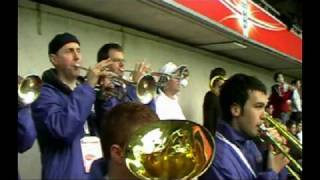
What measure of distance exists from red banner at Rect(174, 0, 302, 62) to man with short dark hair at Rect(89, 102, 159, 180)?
168 cm

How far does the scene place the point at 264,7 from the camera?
452cm

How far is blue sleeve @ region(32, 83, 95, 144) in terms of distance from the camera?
1.87 m

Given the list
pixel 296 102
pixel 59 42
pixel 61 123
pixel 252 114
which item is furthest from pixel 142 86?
pixel 296 102

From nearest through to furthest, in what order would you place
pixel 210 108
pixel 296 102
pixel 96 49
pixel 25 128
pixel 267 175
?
1. pixel 25 128
2. pixel 267 175
3. pixel 210 108
4. pixel 96 49
5. pixel 296 102

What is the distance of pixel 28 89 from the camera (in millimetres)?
1756

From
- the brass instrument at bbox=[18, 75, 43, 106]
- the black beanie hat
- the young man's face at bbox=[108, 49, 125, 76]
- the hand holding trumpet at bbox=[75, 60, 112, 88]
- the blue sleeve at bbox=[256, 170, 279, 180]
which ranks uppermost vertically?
the black beanie hat

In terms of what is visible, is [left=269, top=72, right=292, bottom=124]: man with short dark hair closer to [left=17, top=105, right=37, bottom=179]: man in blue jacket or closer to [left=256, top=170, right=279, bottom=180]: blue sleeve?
[left=256, top=170, right=279, bottom=180]: blue sleeve

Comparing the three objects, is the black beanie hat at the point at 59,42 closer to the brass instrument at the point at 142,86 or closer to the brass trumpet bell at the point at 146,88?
the brass instrument at the point at 142,86

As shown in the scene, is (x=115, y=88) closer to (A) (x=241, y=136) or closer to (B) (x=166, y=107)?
(B) (x=166, y=107)

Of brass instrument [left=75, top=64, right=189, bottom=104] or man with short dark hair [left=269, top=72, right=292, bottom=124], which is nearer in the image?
brass instrument [left=75, top=64, right=189, bottom=104]

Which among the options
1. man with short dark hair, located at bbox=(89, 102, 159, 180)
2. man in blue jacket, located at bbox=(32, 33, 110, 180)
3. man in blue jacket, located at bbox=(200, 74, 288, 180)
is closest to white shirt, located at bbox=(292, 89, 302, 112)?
man in blue jacket, located at bbox=(200, 74, 288, 180)

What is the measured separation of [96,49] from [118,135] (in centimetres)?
195
